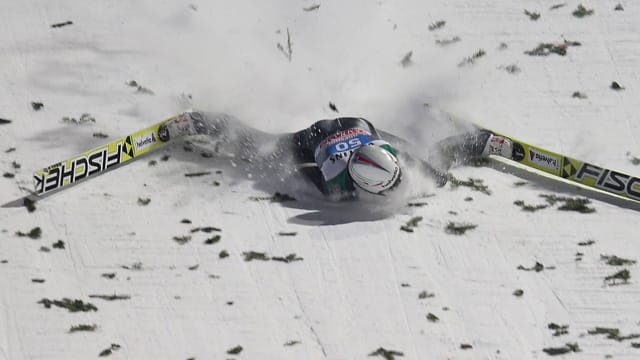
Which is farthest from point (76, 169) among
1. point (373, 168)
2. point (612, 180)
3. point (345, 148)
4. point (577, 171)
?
point (612, 180)

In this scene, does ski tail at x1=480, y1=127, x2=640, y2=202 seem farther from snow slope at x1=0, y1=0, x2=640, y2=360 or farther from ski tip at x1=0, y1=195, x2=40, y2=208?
ski tip at x1=0, y1=195, x2=40, y2=208

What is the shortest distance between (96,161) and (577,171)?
8.37m

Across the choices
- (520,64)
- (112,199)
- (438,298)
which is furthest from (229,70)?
(438,298)

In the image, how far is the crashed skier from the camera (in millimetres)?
15953

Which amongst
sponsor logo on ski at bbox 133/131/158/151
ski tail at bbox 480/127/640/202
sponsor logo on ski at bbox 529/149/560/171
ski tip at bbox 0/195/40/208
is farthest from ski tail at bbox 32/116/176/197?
sponsor logo on ski at bbox 529/149/560/171

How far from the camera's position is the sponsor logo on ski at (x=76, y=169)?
16.8 meters

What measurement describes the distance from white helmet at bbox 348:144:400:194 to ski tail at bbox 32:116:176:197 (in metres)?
3.95

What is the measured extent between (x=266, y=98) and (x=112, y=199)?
388 cm

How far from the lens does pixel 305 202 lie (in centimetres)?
1695

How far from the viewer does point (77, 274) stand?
50.8ft

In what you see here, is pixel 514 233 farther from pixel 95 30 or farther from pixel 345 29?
pixel 95 30

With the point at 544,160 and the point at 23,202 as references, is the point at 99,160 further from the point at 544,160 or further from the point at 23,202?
the point at 544,160

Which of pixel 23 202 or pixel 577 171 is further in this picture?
pixel 577 171

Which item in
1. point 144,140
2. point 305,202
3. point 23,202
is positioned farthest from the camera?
point 144,140
